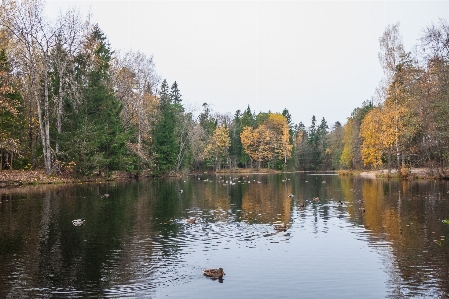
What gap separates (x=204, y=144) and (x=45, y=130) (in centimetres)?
5429

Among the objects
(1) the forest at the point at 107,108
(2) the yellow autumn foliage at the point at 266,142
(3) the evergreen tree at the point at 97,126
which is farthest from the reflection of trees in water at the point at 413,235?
(2) the yellow autumn foliage at the point at 266,142

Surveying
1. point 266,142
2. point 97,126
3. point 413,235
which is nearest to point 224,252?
point 413,235

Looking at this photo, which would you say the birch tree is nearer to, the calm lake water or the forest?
the forest

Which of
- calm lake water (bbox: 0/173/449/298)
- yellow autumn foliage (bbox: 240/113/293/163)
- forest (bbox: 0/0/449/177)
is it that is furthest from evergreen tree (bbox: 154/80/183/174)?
calm lake water (bbox: 0/173/449/298)

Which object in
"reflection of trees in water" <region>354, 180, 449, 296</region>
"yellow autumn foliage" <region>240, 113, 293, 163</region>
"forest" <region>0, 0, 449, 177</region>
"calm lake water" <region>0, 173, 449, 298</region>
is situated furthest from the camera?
"yellow autumn foliage" <region>240, 113, 293, 163</region>

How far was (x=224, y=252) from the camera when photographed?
50.8 ft

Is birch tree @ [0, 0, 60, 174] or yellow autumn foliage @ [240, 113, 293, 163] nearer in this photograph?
birch tree @ [0, 0, 60, 174]

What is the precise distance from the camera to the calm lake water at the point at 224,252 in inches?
446

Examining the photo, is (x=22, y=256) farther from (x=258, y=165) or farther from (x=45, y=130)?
(x=258, y=165)

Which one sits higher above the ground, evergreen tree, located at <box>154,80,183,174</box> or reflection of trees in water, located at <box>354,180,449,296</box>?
evergreen tree, located at <box>154,80,183,174</box>

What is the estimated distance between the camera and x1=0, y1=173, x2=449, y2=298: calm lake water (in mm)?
11328

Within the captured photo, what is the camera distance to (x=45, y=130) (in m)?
48.0

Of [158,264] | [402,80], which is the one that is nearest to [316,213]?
[158,264]

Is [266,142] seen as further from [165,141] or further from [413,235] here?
[413,235]
